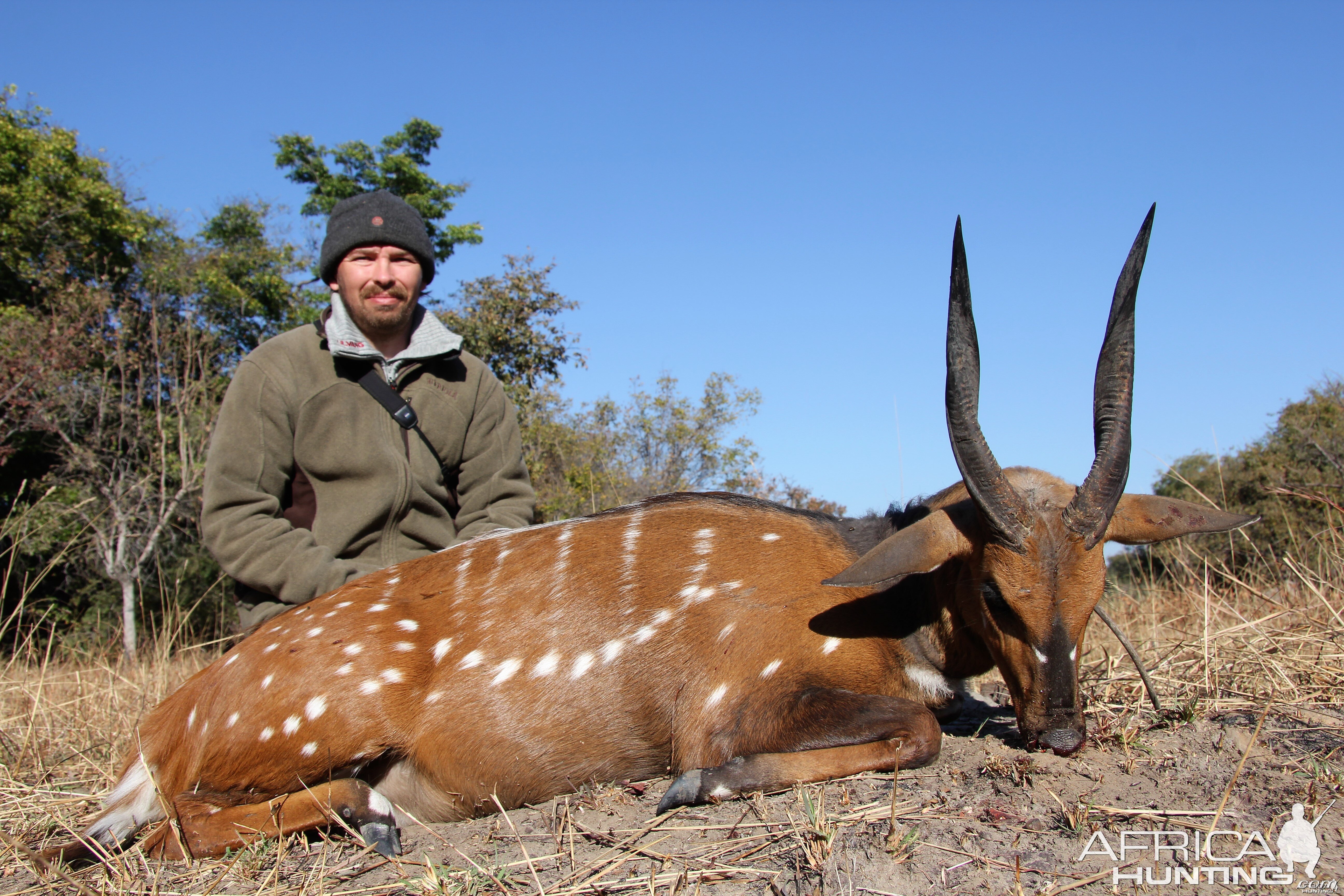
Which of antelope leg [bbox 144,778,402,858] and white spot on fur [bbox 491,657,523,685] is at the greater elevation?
white spot on fur [bbox 491,657,523,685]

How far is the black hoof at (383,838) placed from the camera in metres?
3.07

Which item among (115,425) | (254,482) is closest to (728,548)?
(254,482)

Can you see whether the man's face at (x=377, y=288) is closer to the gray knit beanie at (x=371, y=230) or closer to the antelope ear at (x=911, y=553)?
the gray knit beanie at (x=371, y=230)

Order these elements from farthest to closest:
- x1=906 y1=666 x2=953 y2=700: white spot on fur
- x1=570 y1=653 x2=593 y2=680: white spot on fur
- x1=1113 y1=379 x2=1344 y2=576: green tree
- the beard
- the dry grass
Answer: x1=1113 y1=379 x2=1344 y2=576: green tree < the beard < x1=906 y1=666 x2=953 y2=700: white spot on fur < x1=570 y1=653 x2=593 y2=680: white spot on fur < the dry grass

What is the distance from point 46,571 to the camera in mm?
5617

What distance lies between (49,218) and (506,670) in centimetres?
2221

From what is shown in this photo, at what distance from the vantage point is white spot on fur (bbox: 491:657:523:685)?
358cm

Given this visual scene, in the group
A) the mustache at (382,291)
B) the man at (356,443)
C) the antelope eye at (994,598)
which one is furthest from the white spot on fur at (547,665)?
the mustache at (382,291)

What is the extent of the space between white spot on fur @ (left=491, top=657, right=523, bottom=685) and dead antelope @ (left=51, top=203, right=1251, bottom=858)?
0.04ft

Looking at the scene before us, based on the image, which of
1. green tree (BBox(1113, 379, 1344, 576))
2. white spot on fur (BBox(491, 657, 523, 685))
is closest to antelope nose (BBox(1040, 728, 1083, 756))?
white spot on fur (BBox(491, 657, 523, 685))

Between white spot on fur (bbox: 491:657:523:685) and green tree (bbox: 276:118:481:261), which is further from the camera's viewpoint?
green tree (bbox: 276:118:481:261)

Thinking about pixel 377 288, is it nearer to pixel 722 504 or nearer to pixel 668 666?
pixel 722 504

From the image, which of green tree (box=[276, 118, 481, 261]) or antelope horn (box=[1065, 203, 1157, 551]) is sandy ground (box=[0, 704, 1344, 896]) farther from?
green tree (box=[276, 118, 481, 261])

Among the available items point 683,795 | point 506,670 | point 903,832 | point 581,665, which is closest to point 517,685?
point 506,670
